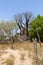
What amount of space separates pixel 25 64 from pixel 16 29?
51356 millimetres

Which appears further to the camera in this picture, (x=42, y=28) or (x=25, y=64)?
(x=42, y=28)

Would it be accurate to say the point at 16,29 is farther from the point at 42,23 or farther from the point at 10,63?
the point at 10,63

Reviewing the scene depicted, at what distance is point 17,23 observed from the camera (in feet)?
204

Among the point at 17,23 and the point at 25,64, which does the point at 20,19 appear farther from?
the point at 25,64

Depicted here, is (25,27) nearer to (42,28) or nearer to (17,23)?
(17,23)

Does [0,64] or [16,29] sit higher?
[0,64]

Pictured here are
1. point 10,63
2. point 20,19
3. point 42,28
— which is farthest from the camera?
point 20,19

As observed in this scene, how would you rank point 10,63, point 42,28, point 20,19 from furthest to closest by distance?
1. point 20,19
2. point 42,28
3. point 10,63

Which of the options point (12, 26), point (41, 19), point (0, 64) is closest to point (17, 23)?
point (12, 26)

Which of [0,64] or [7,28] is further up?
[0,64]

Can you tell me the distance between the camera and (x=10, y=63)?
1160cm

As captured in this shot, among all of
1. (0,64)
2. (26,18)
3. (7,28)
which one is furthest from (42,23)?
(0,64)

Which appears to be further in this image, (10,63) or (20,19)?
(20,19)

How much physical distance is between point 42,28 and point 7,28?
15.9 m
